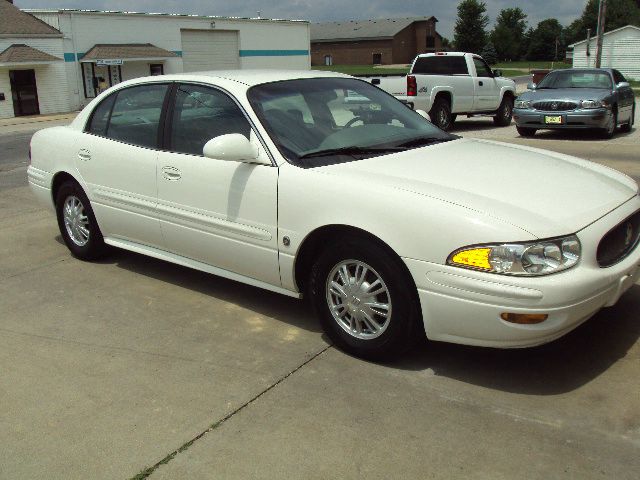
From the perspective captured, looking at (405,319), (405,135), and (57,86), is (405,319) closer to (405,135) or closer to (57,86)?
(405,135)

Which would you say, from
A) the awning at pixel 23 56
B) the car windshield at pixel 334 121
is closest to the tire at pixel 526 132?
the car windshield at pixel 334 121

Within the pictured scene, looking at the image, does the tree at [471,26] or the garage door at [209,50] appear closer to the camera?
the garage door at [209,50]

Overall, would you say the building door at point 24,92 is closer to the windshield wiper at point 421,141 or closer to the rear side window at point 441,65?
the rear side window at point 441,65

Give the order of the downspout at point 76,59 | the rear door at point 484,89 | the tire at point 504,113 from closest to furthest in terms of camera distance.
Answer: the rear door at point 484,89 → the tire at point 504,113 → the downspout at point 76,59

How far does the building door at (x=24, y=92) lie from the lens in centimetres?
2902

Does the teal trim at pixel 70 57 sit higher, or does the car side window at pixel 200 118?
the teal trim at pixel 70 57

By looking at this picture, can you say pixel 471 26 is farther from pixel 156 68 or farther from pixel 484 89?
pixel 484 89

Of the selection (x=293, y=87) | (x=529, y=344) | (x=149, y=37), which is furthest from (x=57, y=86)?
(x=529, y=344)

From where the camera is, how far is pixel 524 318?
3.15 metres

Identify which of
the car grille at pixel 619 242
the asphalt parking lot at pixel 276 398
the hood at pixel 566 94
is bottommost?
the asphalt parking lot at pixel 276 398

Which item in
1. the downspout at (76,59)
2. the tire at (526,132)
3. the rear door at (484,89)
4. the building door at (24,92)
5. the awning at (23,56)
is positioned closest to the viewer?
the tire at (526,132)

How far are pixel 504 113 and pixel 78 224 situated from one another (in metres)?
14.4

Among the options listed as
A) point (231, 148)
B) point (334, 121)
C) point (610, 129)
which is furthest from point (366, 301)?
point (610, 129)

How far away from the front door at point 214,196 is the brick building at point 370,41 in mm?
81781
